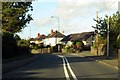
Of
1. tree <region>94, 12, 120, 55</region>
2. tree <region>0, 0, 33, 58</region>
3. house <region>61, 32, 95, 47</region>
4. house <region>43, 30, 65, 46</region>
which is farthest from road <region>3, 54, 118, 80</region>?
house <region>43, 30, 65, 46</region>

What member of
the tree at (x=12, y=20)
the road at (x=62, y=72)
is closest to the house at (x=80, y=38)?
the tree at (x=12, y=20)

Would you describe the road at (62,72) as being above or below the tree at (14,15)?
below

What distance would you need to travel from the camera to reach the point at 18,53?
173 feet

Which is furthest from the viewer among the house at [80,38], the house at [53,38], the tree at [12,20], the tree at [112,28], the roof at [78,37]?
the house at [53,38]

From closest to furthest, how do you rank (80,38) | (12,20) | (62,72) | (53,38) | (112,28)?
(62,72) < (12,20) < (112,28) < (80,38) < (53,38)

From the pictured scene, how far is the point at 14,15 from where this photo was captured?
46.2 meters

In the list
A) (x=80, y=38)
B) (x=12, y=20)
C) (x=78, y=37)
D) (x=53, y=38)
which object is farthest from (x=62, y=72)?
(x=53, y=38)

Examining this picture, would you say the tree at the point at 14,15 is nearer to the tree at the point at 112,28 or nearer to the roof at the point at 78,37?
the tree at the point at 112,28

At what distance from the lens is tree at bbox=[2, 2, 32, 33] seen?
45406 millimetres

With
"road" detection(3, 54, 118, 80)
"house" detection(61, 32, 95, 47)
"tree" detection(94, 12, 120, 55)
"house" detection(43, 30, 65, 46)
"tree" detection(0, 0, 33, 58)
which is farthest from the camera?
"house" detection(43, 30, 65, 46)

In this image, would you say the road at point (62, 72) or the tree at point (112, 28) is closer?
the road at point (62, 72)

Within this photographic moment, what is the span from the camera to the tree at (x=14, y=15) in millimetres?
45406

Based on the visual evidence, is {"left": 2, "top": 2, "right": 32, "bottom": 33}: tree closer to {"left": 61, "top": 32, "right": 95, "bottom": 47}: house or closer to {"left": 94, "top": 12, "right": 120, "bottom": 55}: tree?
{"left": 94, "top": 12, "right": 120, "bottom": 55}: tree

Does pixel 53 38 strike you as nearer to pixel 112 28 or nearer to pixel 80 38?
pixel 80 38
